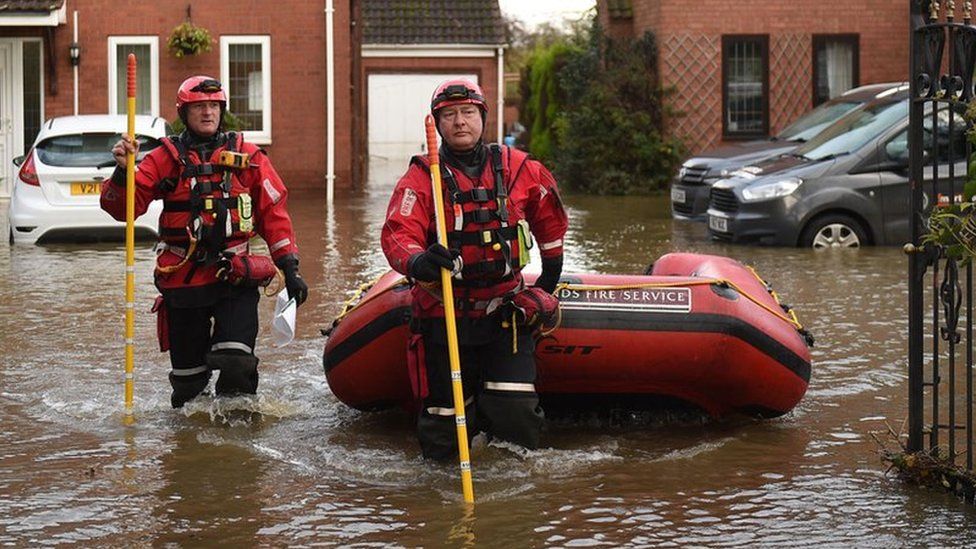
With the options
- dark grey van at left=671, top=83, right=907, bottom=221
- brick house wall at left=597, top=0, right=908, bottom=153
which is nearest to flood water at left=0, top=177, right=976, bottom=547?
dark grey van at left=671, top=83, right=907, bottom=221

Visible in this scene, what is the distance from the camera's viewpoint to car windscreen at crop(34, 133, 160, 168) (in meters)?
18.0

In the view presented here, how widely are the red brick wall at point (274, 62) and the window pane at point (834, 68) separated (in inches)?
327

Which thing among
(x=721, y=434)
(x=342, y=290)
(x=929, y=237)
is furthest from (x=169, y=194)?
(x=342, y=290)

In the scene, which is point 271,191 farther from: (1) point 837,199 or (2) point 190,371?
(1) point 837,199

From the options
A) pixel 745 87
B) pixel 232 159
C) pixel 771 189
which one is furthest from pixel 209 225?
pixel 745 87

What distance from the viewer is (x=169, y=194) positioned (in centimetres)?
820

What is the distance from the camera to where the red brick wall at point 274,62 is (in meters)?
26.5

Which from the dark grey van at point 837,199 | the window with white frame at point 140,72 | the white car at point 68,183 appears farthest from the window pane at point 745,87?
the white car at point 68,183

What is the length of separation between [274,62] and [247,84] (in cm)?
58

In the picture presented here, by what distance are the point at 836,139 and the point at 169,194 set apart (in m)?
11.4

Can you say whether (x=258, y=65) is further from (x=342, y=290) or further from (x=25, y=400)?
(x=25, y=400)

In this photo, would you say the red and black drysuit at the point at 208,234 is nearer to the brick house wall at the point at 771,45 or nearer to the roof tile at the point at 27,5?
the roof tile at the point at 27,5

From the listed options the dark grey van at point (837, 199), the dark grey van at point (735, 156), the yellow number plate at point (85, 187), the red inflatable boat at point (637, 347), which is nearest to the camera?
the red inflatable boat at point (637, 347)

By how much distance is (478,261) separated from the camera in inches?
283
